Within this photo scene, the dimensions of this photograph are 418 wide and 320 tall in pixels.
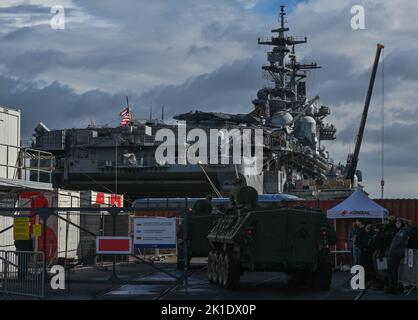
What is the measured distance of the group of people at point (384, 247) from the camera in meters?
18.9

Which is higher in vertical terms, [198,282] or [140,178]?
[140,178]

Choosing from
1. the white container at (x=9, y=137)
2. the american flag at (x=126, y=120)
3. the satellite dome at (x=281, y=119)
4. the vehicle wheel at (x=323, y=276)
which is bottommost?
the vehicle wheel at (x=323, y=276)

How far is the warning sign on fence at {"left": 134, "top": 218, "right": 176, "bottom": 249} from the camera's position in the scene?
17.9 metres

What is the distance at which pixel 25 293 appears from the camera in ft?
57.3

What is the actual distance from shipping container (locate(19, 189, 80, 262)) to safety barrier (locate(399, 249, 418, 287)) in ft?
35.9

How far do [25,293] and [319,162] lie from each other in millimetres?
65554

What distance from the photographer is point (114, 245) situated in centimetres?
1806

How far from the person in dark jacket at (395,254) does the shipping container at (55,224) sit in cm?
1127

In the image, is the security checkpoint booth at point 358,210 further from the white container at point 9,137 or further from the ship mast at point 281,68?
the ship mast at point 281,68

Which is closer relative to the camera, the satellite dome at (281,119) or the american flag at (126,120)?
the american flag at (126,120)

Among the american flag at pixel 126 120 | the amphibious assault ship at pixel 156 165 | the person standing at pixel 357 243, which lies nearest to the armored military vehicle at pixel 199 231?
the person standing at pixel 357 243
